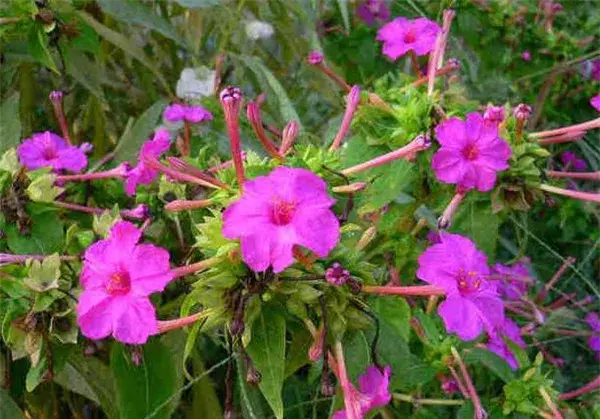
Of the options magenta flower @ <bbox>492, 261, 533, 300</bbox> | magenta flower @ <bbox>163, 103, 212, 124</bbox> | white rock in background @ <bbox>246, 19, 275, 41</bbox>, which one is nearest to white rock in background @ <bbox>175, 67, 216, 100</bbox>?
white rock in background @ <bbox>246, 19, 275, 41</bbox>

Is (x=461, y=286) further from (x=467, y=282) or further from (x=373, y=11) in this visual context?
(x=373, y=11)

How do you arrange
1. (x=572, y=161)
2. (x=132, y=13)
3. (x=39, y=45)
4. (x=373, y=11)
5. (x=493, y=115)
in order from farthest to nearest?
(x=572, y=161) < (x=373, y=11) < (x=132, y=13) < (x=39, y=45) < (x=493, y=115)

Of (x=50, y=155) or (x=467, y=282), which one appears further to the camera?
(x=50, y=155)

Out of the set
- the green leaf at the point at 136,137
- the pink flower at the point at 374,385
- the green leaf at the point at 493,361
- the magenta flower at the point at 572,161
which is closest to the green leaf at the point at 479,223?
the green leaf at the point at 493,361

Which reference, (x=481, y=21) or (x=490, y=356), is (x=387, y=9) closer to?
(x=481, y=21)

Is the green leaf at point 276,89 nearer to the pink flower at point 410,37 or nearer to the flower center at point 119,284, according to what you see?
the pink flower at point 410,37

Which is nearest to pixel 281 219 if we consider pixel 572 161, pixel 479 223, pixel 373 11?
pixel 479 223
